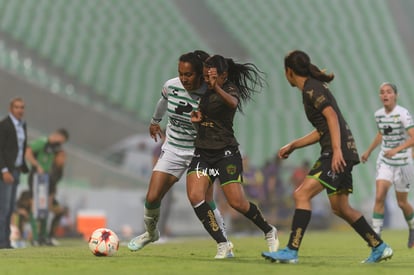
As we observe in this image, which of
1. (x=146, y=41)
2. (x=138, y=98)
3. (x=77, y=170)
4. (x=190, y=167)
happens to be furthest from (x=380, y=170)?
(x=146, y=41)

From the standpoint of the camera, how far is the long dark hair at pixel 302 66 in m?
8.38

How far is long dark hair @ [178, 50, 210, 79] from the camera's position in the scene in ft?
30.2

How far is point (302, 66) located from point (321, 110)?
1.45 ft

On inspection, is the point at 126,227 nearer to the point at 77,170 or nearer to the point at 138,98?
the point at 77,170

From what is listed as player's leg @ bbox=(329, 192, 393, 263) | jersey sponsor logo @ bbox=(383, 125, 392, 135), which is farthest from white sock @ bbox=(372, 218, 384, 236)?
player's leg @ bbox=(329, 192, 393, 263)

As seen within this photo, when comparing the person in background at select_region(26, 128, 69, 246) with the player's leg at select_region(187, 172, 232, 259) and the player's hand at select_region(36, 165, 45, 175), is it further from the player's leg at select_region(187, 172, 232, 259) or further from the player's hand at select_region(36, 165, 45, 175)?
the player's leg at select_region(187, 172, 232, 259)

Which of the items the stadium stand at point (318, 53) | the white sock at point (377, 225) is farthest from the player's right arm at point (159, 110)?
the stadium stand at point (318, 53)

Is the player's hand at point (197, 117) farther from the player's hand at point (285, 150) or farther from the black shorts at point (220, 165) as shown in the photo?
the player's hand at point (285, 150)

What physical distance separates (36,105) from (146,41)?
19.4 ft

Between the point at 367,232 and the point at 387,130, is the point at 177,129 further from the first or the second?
the point at 387,130

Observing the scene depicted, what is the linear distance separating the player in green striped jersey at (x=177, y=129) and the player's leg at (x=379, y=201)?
11.9 feet

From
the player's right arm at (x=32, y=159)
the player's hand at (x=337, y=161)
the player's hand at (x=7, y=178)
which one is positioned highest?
the player's right arm at (x=32, y=159)

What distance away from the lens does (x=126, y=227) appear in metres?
20.8

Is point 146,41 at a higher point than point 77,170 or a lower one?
higher
